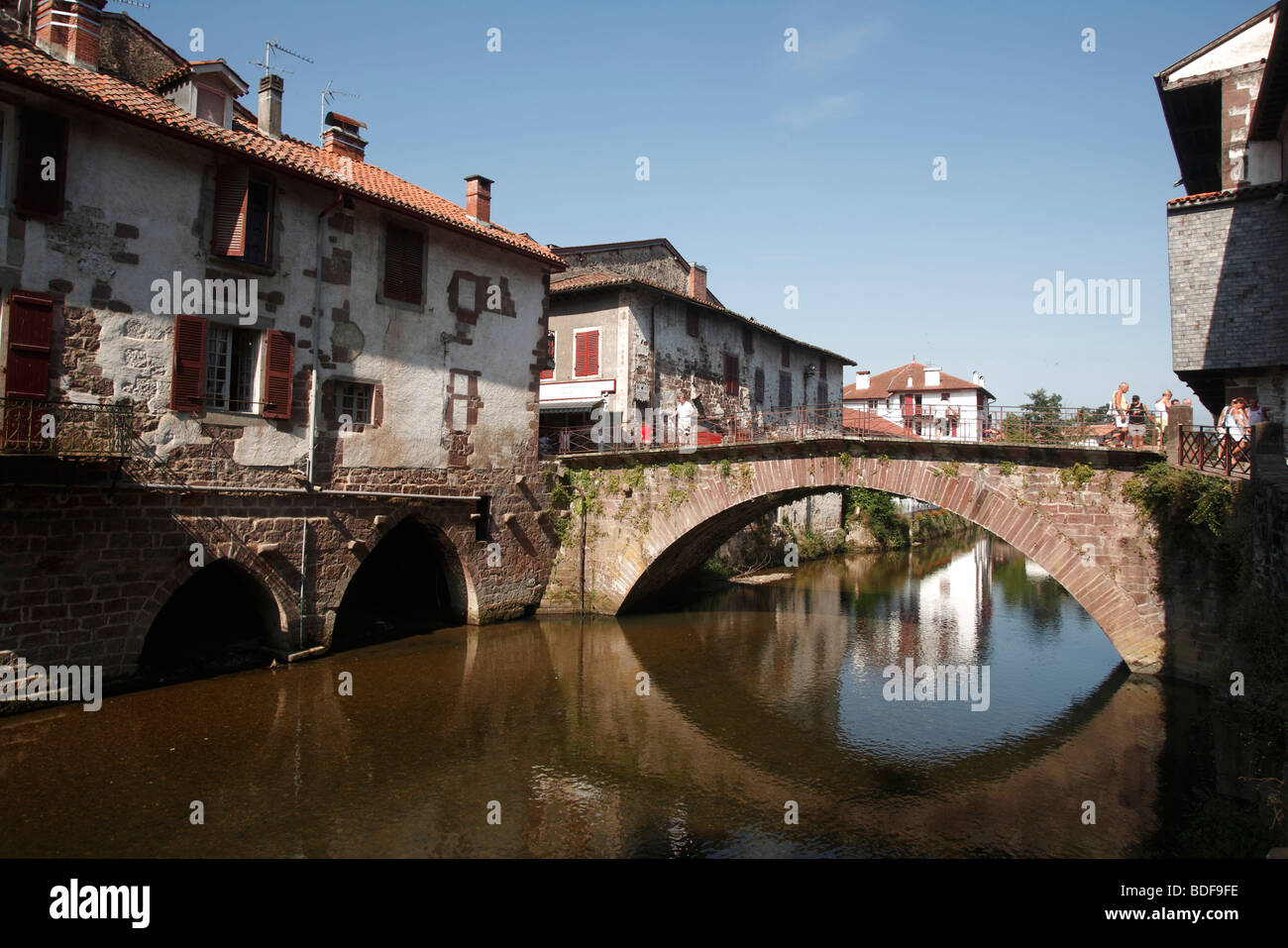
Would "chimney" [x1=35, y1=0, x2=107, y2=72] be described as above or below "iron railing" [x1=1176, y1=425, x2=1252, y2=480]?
above

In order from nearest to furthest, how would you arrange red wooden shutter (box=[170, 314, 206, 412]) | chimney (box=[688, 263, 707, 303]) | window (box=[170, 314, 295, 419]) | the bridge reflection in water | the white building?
1. the bridge reflection in water
2. red wooden shutter (box=[170, 314, 206, 412])
3. window (box=[170, 314, 295, 419])
4. chimney (box=[688, 263, 707, 303])
5. the white building

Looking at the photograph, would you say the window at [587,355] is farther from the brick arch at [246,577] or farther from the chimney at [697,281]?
the brick arch at [246,577]

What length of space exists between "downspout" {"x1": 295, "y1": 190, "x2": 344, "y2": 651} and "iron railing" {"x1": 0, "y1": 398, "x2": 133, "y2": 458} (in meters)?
3.29

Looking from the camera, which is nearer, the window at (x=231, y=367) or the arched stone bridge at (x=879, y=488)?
the window at (x=231, y=367)

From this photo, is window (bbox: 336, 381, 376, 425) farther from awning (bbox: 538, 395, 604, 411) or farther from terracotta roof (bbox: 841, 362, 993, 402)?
terracotta roof (bbox: 841, 362, 993, 402)

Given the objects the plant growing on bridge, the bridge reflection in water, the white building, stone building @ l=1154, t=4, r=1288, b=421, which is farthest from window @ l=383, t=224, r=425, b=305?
the white building

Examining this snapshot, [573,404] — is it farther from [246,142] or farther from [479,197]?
[246,142]

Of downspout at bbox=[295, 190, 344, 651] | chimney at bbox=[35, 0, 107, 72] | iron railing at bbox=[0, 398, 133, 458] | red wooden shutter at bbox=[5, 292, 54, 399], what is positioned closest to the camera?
iron railing at bbox=[0, 398, 133, 458]

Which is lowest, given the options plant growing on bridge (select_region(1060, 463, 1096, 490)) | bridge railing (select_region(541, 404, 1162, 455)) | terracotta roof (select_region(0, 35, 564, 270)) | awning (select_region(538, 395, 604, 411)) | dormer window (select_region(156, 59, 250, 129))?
plant growing on bridge (select_region(1060, 463, 1096, 490))

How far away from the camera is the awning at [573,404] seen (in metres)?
25.0

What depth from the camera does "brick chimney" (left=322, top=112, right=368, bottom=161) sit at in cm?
1923

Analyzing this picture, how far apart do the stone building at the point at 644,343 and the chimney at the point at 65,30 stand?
12.8 metres

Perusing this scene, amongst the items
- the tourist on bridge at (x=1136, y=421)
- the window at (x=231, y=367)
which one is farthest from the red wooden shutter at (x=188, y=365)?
the tourist on bridge at (x=1136, y=421)

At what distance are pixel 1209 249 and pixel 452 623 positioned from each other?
→ 1912 cm
